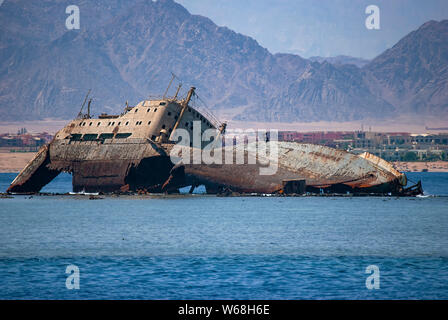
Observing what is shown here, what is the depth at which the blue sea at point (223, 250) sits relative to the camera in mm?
24781

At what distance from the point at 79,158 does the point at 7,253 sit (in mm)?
30191

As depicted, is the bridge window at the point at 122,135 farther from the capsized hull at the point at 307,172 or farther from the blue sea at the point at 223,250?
the capsized hull at the point at 307,172

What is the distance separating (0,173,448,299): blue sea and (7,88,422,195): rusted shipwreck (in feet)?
6.22

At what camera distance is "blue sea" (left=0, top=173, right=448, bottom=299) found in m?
24.8

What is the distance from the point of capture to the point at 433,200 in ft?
208

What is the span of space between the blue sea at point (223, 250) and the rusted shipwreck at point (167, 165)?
1895 mm

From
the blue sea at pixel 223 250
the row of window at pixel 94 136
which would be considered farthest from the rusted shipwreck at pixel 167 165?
the blue sea at pixel 223 250

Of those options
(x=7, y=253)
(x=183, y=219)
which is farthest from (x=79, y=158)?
(x=7, y=253)

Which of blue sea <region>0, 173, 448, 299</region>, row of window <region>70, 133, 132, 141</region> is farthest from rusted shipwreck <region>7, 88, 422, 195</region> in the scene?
blue sea <region>0, 173, 448, 299</region>

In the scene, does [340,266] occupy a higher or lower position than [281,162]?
lower

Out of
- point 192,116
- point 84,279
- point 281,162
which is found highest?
point 192,116

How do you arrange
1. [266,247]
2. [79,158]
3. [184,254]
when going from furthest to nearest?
[79,158]
[266,247]
[184,254]

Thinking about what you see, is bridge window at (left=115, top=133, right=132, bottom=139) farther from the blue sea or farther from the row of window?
the blue sea
